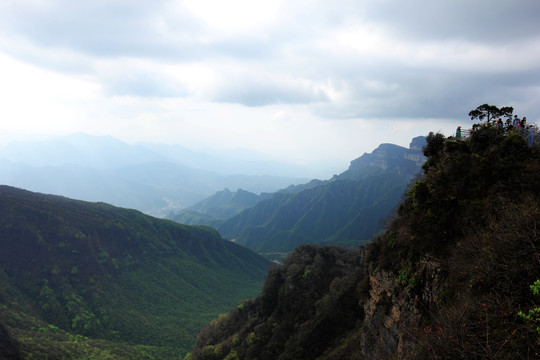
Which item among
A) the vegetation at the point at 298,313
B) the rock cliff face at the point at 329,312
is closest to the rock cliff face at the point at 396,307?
the rock cliff face at the point at 329,312

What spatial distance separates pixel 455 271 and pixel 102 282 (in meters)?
111

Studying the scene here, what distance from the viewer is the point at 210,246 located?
15725cm

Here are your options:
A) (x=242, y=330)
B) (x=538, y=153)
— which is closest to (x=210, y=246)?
(x=242, y=330)

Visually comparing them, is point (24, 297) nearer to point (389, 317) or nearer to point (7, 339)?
point (7, 339)

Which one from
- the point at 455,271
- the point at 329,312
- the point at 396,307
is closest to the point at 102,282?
the point at 329,312

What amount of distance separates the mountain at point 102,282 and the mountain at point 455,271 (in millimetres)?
52130

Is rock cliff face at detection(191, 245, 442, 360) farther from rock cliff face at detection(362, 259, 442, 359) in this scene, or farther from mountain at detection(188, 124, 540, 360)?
mountain at detection(188, 124, 540, 360)

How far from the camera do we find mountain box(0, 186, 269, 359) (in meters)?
67.1

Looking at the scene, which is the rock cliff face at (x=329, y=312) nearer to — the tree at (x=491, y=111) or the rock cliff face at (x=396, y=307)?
the rock cliff face at (x=396, y=307)

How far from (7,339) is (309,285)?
46.5 m

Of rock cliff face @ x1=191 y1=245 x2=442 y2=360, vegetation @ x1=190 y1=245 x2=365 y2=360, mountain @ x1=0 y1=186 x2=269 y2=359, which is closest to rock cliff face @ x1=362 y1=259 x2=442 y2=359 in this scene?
rock cliff face @ x1=191 y1=245 x2=442 y2=360

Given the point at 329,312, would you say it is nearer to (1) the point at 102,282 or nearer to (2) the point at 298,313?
(2) the point at 298,313

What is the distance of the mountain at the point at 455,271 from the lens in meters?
8.30

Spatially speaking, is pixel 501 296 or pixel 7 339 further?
pixel 7 339
